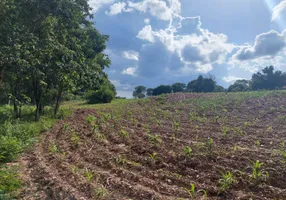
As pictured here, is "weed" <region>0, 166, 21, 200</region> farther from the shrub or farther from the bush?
the bush

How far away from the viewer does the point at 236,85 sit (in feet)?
207

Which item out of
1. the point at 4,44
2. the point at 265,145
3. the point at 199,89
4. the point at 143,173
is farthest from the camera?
the point at 199,89

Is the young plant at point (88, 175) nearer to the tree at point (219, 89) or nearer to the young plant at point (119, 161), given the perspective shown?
the young plant at point (119, 161)

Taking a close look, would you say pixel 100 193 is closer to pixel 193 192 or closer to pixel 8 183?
pixel 193 192

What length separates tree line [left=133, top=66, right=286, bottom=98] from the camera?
52.8 metres

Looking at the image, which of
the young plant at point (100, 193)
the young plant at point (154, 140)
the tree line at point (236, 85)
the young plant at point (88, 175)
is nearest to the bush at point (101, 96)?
the tree line at point (236, 85)

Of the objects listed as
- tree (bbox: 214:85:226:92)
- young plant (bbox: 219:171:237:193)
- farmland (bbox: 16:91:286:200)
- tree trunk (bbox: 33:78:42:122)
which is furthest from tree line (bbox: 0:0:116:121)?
tree (bbox: 214:85:226:92)

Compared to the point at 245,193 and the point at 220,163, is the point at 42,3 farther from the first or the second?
the point at 245,193

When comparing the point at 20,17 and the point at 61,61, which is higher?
the point at 20,17

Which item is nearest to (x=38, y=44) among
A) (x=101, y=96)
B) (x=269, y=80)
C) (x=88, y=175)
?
(x=88, y=175)

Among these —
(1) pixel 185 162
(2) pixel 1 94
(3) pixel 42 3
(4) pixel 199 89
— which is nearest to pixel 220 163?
(1) pixel 185 162

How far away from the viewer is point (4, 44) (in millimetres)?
7074

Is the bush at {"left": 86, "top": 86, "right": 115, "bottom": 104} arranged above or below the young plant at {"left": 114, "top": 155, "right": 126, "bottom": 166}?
above

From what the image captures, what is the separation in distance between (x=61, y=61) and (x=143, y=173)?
734 cm
